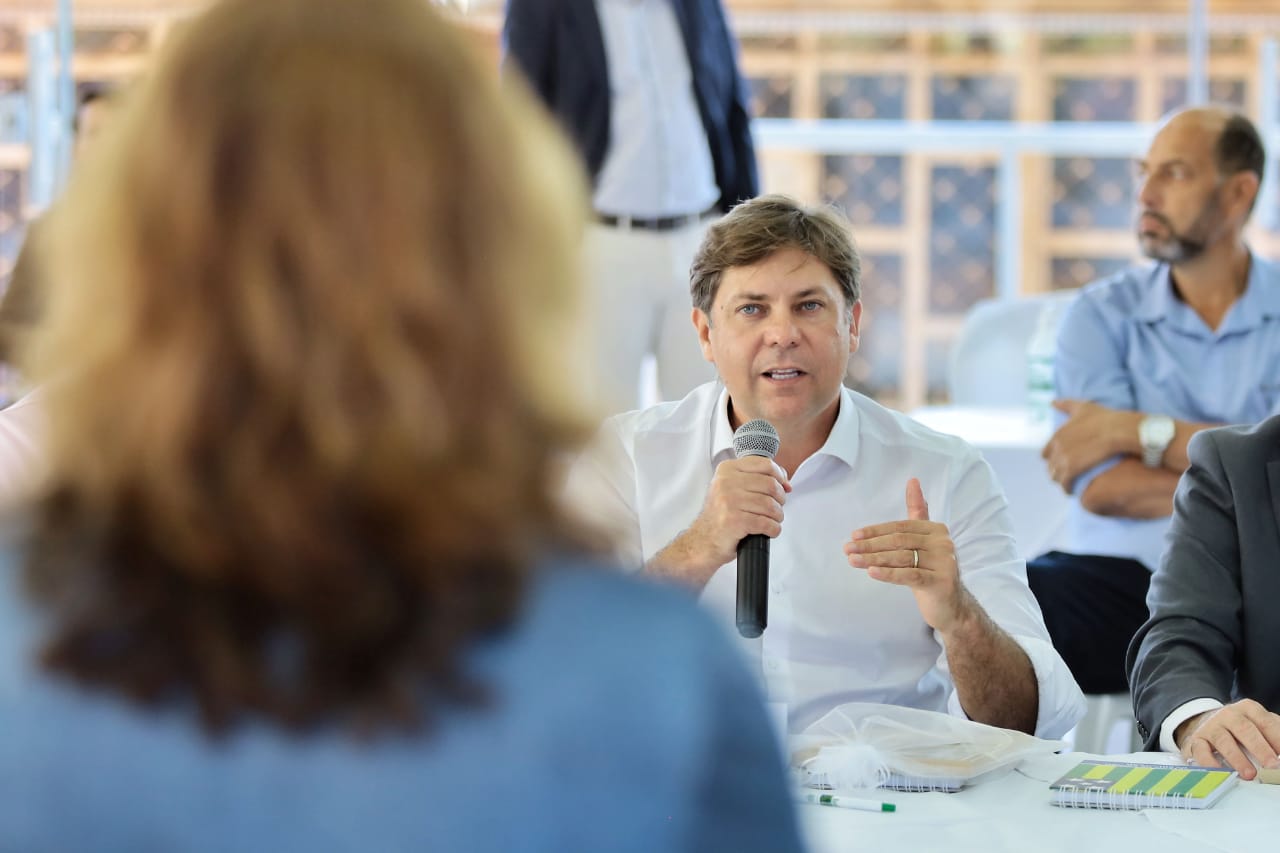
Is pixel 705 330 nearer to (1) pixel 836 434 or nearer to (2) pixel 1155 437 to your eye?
(1) pixel 836 434

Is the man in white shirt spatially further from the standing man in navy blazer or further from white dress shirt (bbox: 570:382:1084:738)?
the standing man in navy blazer

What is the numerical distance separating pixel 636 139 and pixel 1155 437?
1.34m

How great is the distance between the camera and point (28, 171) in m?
5.71

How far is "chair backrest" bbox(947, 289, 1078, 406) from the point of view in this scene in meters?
4.62

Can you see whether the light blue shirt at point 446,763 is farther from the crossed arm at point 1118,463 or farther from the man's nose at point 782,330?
the crossed arm at point 1118,463

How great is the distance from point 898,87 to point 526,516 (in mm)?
9660

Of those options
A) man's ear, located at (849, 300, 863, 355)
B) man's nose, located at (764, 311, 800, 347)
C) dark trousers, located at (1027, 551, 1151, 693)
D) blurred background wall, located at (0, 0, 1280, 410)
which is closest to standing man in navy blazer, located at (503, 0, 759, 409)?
dark trousers, located at (1027, 551, 1151, 693)

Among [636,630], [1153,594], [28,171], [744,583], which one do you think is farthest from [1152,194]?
[28,171]

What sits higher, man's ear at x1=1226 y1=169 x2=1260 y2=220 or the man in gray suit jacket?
man's ear at x1=1226 y1=169 x2=1260 y2=220

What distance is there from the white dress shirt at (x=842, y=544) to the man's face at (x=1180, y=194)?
144cm

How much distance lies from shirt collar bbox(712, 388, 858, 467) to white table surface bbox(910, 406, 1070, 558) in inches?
44.6

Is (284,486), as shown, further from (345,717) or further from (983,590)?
→ (983,590)

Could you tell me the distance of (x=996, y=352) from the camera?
15.4 ft

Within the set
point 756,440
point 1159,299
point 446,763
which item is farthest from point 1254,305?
point 446,763
